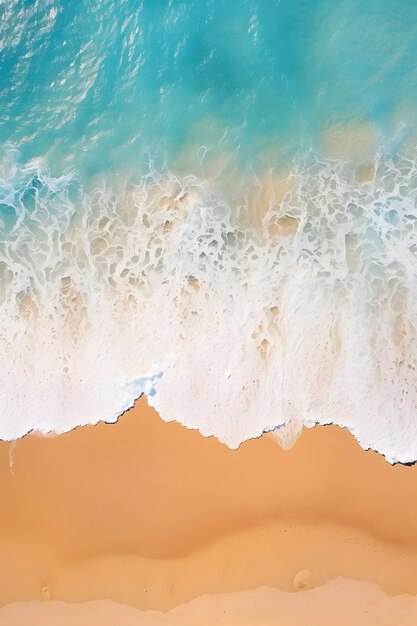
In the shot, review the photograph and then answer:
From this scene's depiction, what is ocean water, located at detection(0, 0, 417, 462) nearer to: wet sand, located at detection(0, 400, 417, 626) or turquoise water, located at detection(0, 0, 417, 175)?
turquoise water, located at detection(0, 0, 417, 175)

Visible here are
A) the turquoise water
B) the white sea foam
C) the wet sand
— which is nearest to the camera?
the wet sand

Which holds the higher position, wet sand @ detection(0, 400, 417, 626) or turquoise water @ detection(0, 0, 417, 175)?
turquoise water @ detection(0, 0, 417, 175)

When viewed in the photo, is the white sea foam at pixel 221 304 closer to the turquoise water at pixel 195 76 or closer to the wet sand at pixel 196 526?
the wet sand at pixel 196 526

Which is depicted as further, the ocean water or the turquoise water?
the turquoise water

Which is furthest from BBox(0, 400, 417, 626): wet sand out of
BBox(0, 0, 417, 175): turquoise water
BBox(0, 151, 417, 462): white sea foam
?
BBox(0, 0, 417, 175): turquoise water

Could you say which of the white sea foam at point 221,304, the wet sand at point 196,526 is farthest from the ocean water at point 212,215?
the wet sand at point 196,526

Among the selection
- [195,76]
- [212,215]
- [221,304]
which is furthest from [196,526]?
[195,76]
